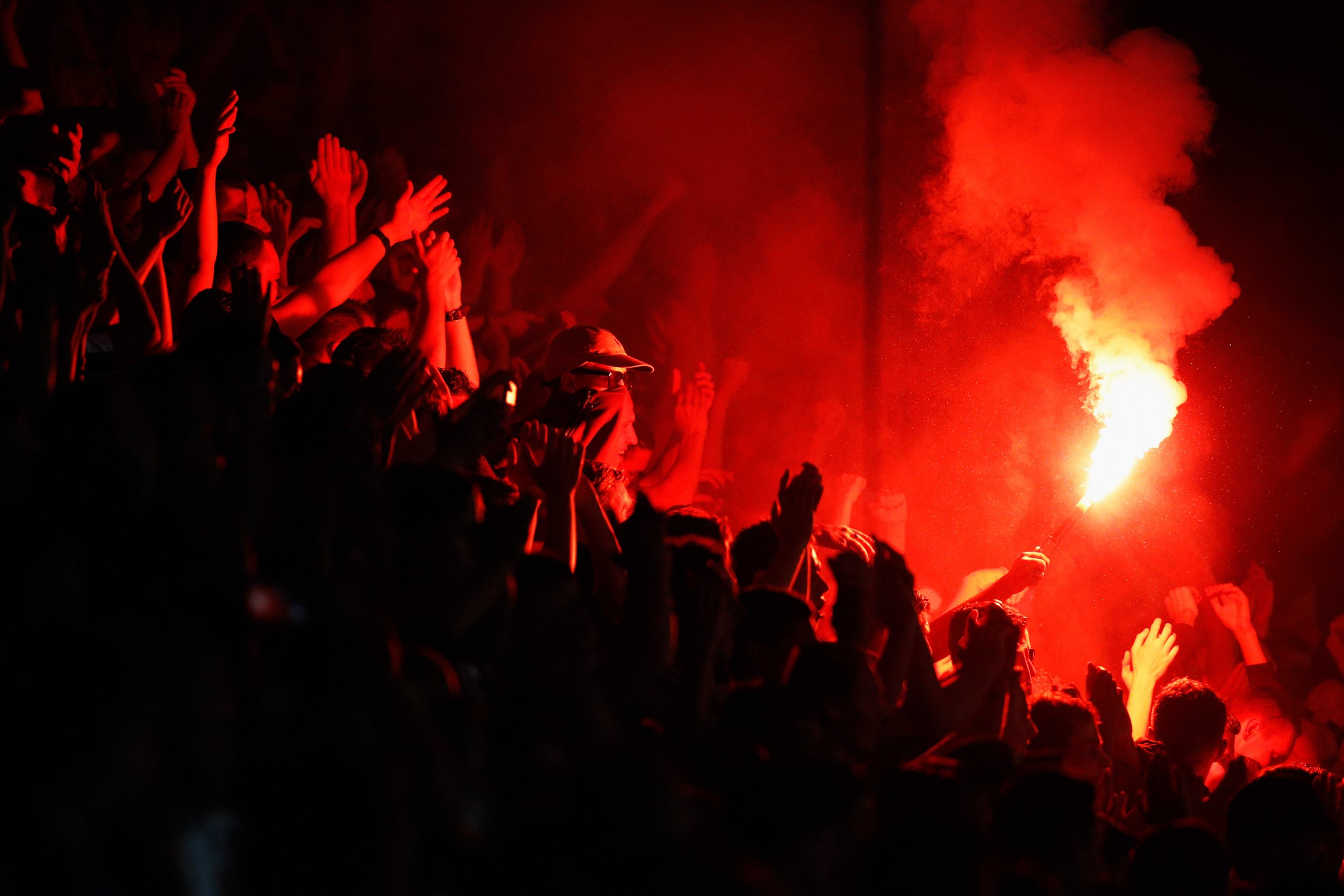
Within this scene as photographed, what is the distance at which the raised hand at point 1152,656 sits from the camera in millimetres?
4719

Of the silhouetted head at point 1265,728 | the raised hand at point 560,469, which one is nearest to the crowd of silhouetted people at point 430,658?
the raised hand at point 560,469

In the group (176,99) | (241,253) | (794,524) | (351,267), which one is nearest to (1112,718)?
(794,524)

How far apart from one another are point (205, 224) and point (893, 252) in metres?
5.69

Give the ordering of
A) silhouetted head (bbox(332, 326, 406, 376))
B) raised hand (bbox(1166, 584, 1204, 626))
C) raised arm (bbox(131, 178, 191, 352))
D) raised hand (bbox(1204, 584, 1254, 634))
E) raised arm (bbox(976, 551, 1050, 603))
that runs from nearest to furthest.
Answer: raised arm (bbox(131, 178, 191, 352)) < silhouetted head (bbox(332, 326, 406, 376)) < raised arm (bbox(976, 551, 1050, 603)) < raised hand (bbox(1204, 584, 1254, 634)) < raised hand (bbox(1166, 584, 1204, 626))

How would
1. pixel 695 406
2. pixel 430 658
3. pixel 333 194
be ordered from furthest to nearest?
1. pixel 695 406
2. pixel 333 194
3. pixel 430 658

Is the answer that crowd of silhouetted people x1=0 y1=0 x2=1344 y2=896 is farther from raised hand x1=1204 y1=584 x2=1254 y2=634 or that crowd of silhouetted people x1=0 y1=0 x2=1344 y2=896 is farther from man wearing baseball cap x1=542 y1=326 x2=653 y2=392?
raised hand x1=1204 y1=584 x2=1254 y2=634

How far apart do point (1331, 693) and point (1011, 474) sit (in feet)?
8.52

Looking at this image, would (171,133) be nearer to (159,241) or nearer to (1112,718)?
(159,241)

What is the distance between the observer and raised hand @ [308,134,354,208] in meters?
4.28

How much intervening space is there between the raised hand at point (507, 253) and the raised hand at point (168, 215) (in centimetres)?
363

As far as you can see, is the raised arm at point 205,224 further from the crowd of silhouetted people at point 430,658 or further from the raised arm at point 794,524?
the raised arm at point 794,524

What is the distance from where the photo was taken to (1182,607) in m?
6.11

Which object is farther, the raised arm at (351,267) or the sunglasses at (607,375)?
the sunglasses at (607,375)

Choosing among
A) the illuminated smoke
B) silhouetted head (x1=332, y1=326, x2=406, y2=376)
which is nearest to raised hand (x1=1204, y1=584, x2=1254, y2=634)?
the illuminated smoke
